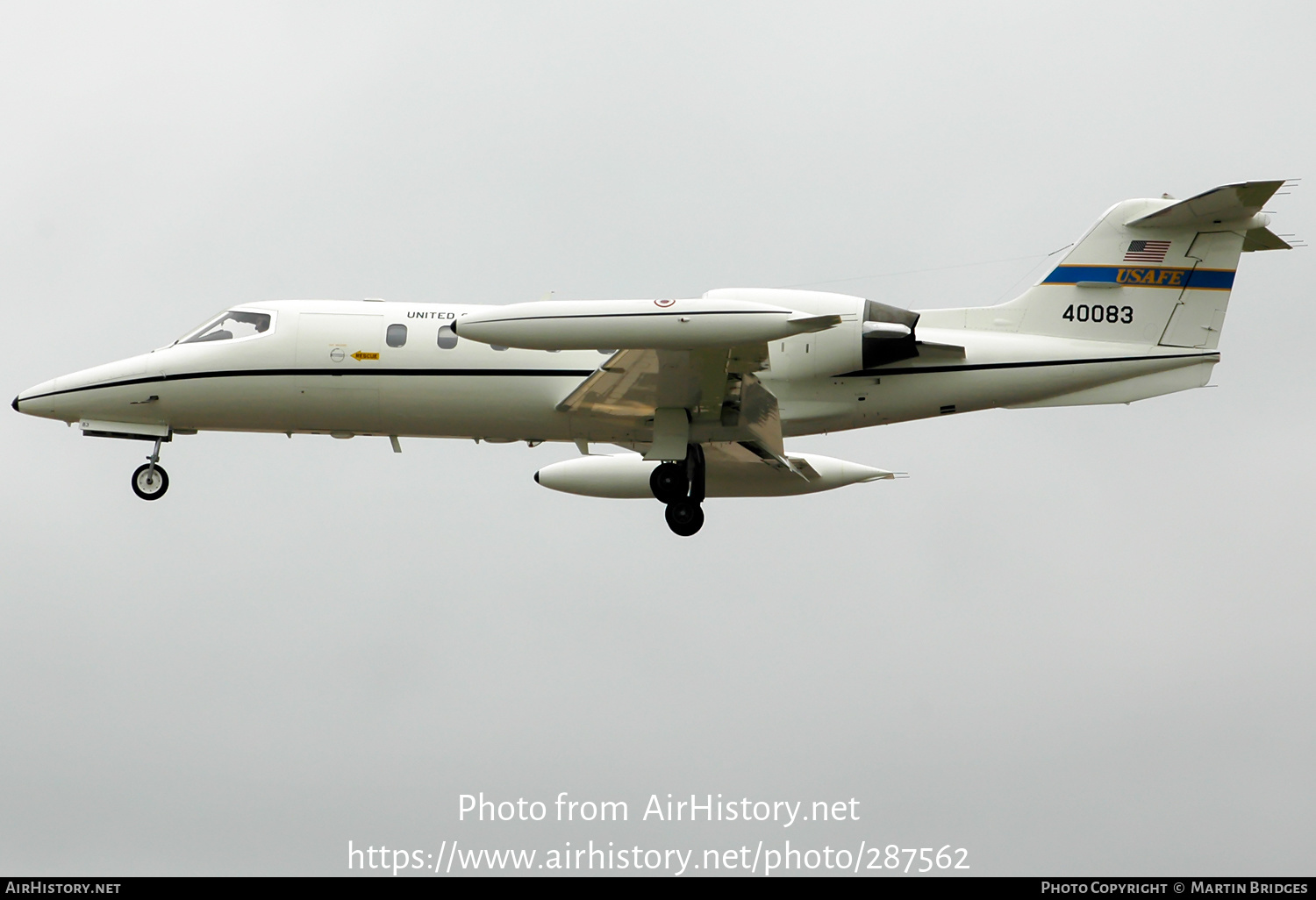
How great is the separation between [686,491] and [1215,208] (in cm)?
762

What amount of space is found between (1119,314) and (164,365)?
12527mm

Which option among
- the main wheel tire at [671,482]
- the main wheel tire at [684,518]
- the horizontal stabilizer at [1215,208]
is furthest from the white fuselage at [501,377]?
the horizontal stabilizer at [1215,208]

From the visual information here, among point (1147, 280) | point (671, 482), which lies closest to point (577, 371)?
point (671, 482)

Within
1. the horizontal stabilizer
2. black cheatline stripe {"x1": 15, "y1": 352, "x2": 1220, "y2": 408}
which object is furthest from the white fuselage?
the horizontal stabilizer

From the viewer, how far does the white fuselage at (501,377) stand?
18.6 m

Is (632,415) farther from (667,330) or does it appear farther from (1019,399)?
(1019,399)

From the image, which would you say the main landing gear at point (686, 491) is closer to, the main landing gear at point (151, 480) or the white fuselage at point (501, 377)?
the white fuselage at point (501, 377)

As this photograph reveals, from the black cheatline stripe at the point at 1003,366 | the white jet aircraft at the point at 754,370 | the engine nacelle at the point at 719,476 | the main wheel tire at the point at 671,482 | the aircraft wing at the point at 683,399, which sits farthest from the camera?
the engine nacelle at the point at 719,476

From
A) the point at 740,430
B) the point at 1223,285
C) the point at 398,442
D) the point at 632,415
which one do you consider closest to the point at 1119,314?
the point at 1223,285

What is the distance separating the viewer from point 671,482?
19719 mm

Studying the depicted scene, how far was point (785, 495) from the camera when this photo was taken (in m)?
21.6

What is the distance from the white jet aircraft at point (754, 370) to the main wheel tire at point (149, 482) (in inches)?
32.7

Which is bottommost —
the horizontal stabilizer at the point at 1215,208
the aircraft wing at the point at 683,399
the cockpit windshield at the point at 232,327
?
the aircraft wing at the point at 683,399

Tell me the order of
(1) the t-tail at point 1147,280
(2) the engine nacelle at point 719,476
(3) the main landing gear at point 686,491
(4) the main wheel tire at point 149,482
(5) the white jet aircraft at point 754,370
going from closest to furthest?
(5) the white jet aircraft at point 754,370 < (1) the t-tail at point 1147,280 < (3) the main landing gear at point 686,491 < (4) the main wheel tire at point 149,482 < (2) the engine nacelle at point 719,476
